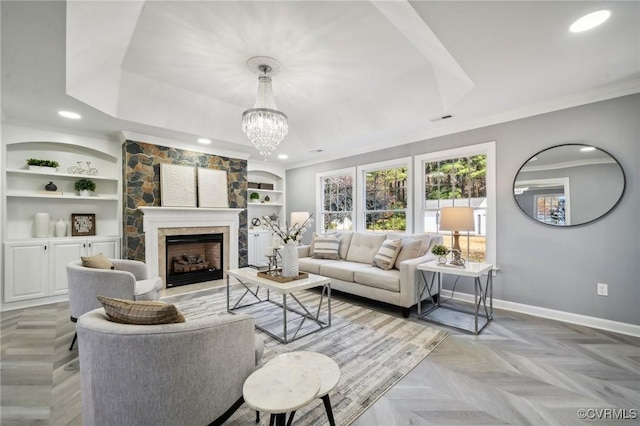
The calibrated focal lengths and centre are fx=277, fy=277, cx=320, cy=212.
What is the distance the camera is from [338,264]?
4312 mm

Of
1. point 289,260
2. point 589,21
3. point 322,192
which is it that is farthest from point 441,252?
point 322,192

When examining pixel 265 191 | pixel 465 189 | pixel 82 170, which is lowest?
pixel 465 189

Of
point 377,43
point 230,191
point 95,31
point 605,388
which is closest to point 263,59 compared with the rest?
point 377,43

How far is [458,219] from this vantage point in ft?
10.8

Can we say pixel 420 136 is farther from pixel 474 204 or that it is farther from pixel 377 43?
pixel 377 43

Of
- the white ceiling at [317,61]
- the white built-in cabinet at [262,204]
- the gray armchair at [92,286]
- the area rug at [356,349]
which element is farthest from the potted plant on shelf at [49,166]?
the white built-in cabinet at [262,204]

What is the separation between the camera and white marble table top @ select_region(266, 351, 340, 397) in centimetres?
139

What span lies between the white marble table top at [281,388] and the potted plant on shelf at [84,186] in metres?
4.70

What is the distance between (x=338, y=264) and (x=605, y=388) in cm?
295

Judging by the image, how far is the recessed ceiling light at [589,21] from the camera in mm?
1949

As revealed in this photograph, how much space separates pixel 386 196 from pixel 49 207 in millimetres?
5511

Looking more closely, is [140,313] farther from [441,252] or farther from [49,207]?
[49,207]

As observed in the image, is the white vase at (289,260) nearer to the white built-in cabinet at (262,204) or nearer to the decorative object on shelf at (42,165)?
the white built-in cabinet at (262,204)

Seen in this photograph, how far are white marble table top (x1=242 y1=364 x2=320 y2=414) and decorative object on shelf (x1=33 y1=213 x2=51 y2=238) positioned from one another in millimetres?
4633
